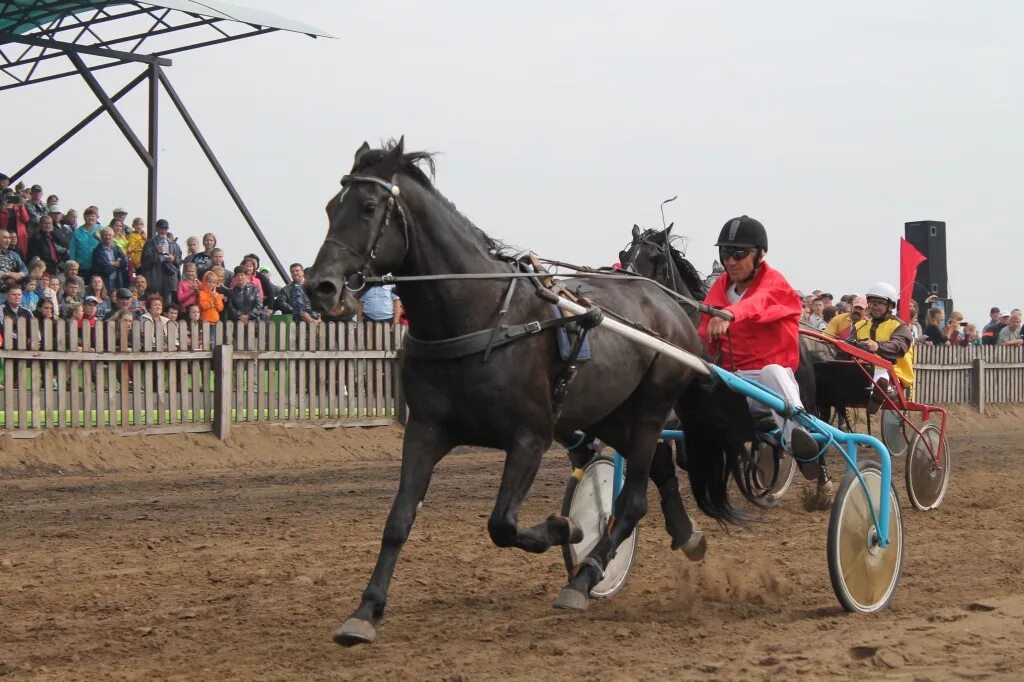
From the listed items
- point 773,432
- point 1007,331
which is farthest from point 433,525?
point 1007,331

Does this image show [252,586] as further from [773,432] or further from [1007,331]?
[1007,331]

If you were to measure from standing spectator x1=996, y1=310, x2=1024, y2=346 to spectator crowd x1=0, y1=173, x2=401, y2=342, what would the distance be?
524 inches

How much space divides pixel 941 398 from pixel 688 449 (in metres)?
15.7

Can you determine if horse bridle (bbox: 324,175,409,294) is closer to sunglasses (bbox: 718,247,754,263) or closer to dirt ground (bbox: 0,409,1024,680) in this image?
dirt ground (bbox: 0,409,1024,680)

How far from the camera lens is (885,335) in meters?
9.98

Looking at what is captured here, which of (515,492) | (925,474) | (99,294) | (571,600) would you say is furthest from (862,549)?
(99,294)

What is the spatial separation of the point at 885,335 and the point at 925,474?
3.77ft

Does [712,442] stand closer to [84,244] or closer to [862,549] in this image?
[862,549]

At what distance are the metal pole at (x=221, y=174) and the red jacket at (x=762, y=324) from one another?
10.8 m

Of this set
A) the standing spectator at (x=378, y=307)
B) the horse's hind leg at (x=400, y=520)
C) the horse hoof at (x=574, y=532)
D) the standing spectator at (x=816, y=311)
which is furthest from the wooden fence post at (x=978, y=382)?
the horse's hind leg at (x=400, y=520)

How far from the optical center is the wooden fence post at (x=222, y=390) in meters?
13.2

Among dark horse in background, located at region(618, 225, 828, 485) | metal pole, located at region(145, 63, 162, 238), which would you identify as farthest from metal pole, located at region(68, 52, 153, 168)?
dark horse in background, located at region(618, 225, 828, 485)

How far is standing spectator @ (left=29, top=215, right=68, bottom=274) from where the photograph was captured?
13.4m

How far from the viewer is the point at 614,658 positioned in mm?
4906
